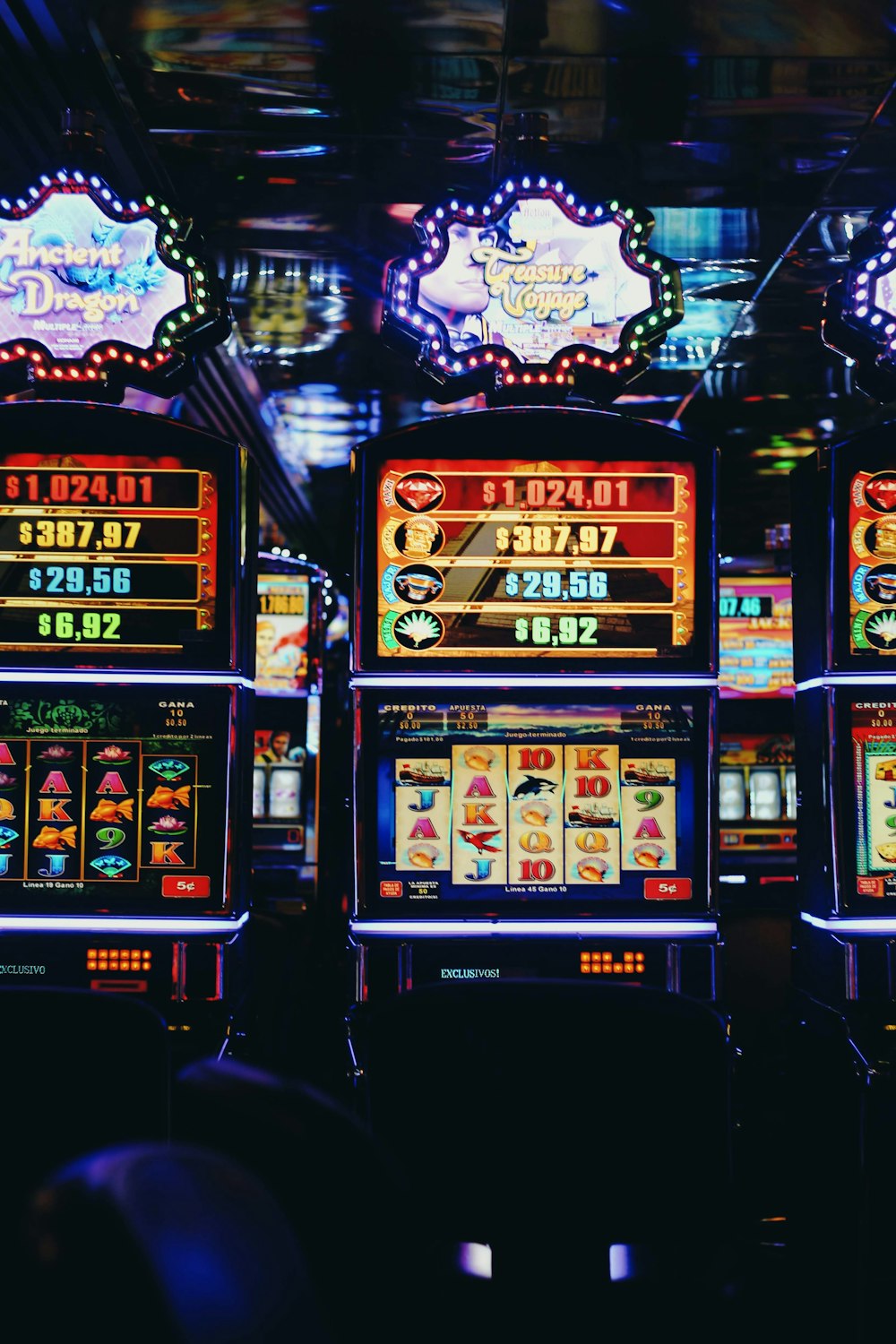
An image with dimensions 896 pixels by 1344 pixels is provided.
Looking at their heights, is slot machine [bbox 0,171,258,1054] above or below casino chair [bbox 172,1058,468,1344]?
above

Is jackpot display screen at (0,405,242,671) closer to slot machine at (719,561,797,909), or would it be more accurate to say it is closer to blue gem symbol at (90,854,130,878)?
blue gem symbol at (90,854,130,878)

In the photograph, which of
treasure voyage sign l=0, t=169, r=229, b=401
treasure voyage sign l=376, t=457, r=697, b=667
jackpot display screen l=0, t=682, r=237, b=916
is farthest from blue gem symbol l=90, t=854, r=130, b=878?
treasure voyage sign l=0, t=169, r=229, b=401

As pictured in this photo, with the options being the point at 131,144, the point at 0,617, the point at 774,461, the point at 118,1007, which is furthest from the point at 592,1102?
the point at 774,461

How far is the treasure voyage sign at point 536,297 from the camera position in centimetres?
346

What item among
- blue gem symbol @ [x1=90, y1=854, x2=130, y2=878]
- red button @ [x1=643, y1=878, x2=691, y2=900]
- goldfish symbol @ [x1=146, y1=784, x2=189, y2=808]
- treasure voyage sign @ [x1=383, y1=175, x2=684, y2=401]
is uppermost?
treasure voyage sign @ [x1=383, y1=175, x2=684, y2=401]

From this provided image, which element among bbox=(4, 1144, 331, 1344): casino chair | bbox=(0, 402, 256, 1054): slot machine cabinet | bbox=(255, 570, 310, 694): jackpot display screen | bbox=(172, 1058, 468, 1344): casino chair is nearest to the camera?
bbox=(4, 1144, 331, 1344): casino chair

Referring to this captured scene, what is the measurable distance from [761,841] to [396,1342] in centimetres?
619

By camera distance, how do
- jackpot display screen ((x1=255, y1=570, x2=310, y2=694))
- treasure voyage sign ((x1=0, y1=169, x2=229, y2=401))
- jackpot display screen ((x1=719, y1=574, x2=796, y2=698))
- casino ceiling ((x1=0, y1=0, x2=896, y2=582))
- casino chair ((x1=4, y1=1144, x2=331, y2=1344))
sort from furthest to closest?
1. jackpot display screen ((x1=719, y1=574, x2=796, y2=698))
2. jackpot display screen ((x1=255, y1=570, x2=310, y2=694))
3. casino ceiling ((x1=0, y1=0, x2=896, y2=582))
4. treasure voyage sign ((x1=0, y1=169, x2=229, y2=401))
5. casino chair ((x1=4, y1=1144, x2=331, y2=1344))

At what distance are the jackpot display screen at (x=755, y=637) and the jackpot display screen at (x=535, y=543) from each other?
152 inches

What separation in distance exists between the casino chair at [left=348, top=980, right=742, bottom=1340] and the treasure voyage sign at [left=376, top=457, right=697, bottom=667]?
1434 mm

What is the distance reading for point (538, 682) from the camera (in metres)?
3.22

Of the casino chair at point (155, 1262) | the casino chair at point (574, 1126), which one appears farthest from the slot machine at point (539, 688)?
the casino chair at point (155, 1262)

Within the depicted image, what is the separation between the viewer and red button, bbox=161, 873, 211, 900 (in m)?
3.20

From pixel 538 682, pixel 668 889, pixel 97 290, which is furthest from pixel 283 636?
pixel 668 889
